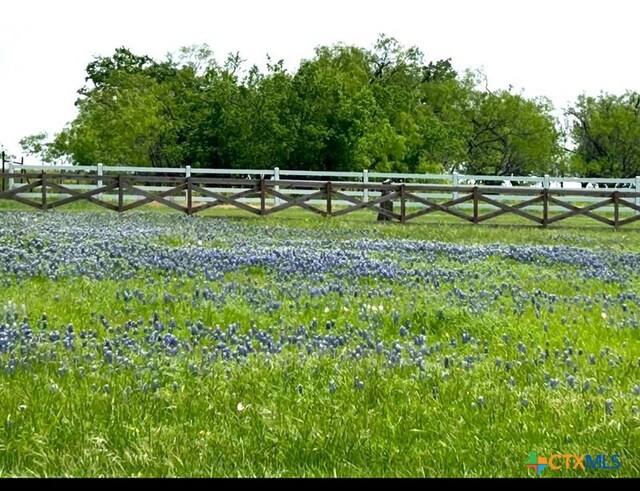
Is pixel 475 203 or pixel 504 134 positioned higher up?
pixel 504 134

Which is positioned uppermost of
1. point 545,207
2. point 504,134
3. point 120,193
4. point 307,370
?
point 504,134

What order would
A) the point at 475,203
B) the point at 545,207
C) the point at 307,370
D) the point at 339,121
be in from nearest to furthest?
the point at 307,370 < the point at 475,203 < the point at 545,207 < the point at 339,121

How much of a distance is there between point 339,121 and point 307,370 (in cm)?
3591

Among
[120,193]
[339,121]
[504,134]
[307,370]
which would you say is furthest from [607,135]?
[307,370]

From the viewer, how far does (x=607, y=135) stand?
6562 centimetres

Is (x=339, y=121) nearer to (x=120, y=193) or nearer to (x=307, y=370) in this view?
(x=120, y=193)

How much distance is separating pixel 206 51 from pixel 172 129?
1803cm

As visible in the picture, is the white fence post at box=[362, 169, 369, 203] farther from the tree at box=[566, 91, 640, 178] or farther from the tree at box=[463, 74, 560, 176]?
the tree at box=[566, 91, 640, 178]

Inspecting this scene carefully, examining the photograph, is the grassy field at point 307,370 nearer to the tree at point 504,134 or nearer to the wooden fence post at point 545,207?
the wooden fence post at point 545,207

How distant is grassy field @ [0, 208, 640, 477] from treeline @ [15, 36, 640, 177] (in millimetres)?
30869

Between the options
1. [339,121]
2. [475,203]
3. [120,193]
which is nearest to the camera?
[120,193]

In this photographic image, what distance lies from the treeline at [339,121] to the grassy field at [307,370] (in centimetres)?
3087

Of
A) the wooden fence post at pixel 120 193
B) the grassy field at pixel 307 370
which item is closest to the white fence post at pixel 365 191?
the wooden fence post at pixel 120 193
